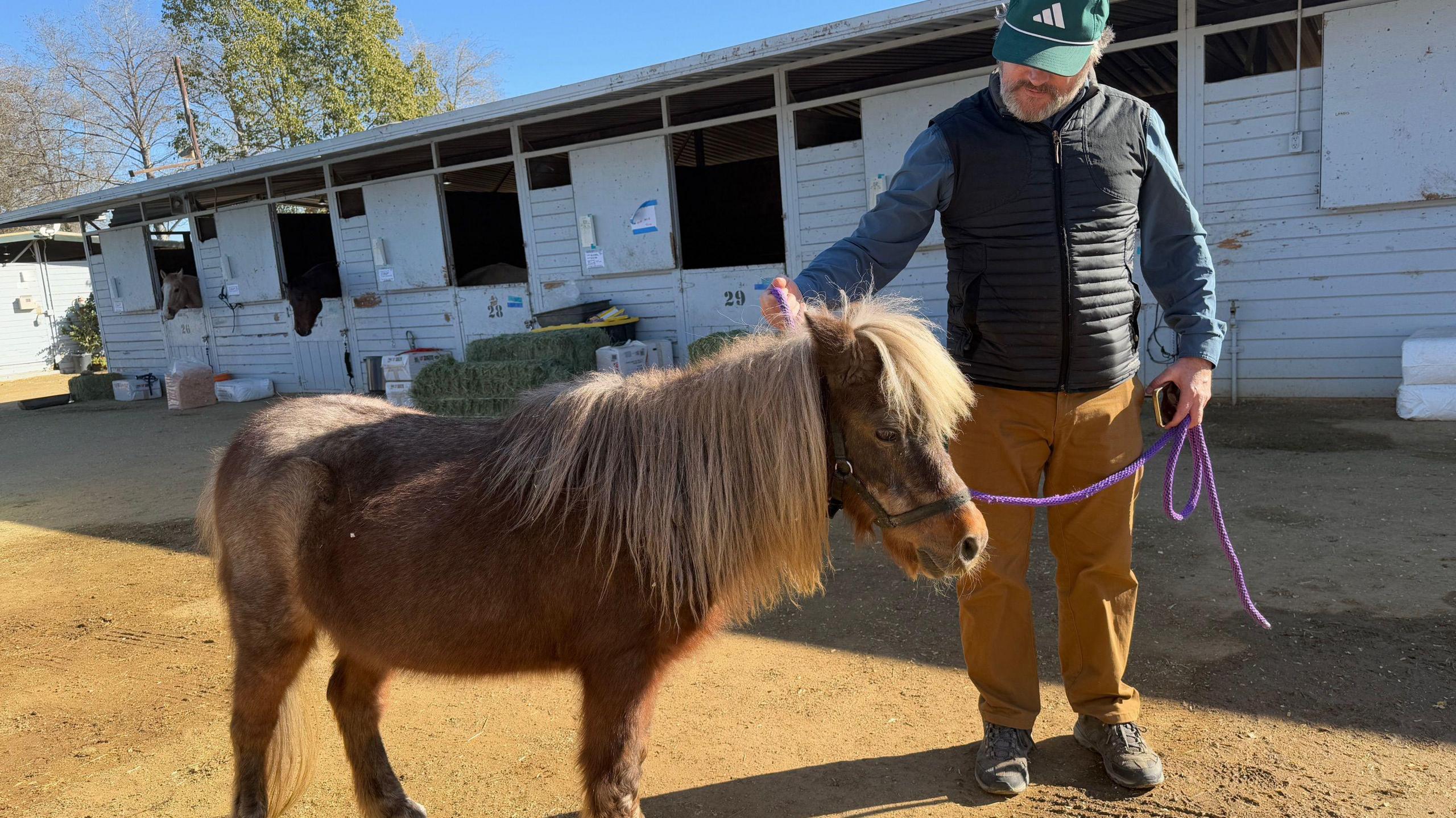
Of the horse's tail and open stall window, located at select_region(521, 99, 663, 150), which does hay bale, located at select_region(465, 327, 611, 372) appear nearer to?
open stall window, located at select_region(521, 99, 663, 150)

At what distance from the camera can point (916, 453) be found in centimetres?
184

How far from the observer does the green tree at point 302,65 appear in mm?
23156

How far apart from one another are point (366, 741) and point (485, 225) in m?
11.2

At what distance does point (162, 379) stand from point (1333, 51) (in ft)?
57.1

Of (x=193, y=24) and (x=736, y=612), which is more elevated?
(x=193, y=24)

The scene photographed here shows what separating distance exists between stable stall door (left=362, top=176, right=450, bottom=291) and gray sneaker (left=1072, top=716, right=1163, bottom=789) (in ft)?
32.5

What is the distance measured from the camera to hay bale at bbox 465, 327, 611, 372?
8352 mm

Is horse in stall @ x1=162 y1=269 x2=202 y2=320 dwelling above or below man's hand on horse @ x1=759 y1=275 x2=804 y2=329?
above

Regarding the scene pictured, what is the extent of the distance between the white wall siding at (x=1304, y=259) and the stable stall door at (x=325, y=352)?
11048 millimetres

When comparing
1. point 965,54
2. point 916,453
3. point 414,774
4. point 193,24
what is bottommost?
point 414,774

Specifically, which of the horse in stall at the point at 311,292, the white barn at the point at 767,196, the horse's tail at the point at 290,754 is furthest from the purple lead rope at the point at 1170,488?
the horse in stall at the point at 311,292

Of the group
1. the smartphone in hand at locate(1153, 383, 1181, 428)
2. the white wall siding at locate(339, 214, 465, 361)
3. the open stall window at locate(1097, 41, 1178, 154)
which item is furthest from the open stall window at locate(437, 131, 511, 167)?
the smartphone in hand at locate(1153, 383, 1181, 428)

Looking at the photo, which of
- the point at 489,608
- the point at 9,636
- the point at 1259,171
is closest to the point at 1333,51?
the point at 1259,171

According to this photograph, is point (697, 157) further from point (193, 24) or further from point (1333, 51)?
point (193, 24)
